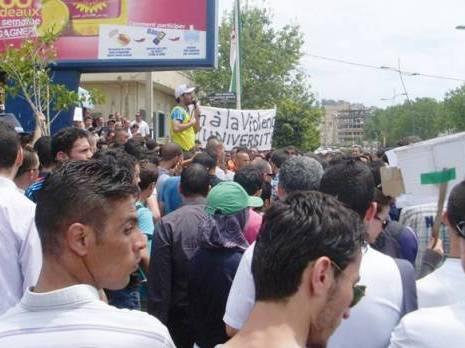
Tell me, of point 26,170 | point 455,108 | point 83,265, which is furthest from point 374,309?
point 455,108

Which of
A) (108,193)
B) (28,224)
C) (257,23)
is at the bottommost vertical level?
(28,224)

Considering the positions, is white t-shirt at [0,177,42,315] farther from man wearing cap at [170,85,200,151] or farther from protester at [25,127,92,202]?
man wearing cap at [170,85,200,151]

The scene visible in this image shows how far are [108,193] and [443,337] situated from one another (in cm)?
108

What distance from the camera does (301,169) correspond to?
4332 millimetres

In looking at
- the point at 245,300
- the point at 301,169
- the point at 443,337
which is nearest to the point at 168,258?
the point at 301,169

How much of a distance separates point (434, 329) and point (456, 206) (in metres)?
0.40

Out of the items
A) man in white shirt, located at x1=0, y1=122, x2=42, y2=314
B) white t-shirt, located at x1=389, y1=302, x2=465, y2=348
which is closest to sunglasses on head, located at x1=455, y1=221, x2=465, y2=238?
white t-shirt, located at x1=389, y1=302, x2=465, y2=348

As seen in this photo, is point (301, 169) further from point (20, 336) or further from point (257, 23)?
point (257, 23)

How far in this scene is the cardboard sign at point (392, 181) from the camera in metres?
2.92

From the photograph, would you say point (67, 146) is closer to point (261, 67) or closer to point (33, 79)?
point (33, 79)

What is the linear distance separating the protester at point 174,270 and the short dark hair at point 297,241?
2.45 m

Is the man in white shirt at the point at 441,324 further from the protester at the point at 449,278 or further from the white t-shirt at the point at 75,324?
the white t-shirt at the point at 75,324

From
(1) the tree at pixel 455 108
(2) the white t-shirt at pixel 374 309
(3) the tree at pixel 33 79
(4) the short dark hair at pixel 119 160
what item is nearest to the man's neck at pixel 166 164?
(4) the short dark hair at pixel 119 160

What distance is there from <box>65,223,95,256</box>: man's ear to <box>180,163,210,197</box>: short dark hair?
3.09 metres
